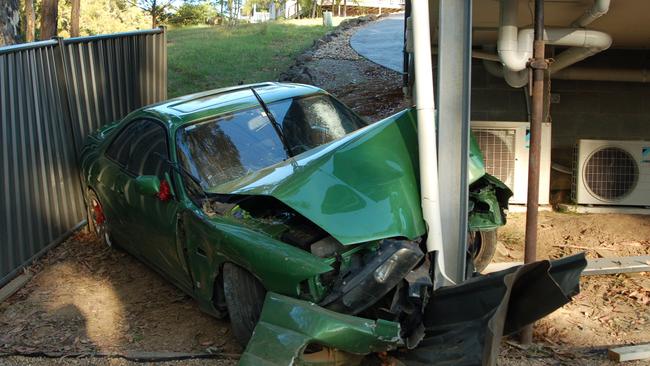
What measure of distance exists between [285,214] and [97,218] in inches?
124

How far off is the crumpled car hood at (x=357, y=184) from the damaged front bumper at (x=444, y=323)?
0.48 meters

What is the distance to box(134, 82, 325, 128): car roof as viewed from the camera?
5.36m

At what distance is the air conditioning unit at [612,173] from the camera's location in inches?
281

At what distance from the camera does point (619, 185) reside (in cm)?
725

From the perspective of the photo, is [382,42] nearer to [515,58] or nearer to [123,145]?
[123,145]

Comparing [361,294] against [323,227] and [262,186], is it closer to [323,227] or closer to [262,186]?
[323,227]

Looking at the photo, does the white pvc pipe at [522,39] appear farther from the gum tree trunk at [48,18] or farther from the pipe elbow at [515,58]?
the gum tree trunk at [48,18]

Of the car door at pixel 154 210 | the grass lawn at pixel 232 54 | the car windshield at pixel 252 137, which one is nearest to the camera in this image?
the car door at pixel 154 210

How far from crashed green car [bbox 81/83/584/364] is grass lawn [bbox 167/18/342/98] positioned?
25.9ft

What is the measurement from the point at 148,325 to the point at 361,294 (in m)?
2.09

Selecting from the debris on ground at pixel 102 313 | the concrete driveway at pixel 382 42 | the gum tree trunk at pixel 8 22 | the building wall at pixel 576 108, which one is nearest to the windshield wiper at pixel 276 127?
the debris on ground at pixel 102 313

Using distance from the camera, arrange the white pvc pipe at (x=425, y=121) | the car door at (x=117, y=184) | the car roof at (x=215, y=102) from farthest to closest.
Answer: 1. the car door at (x=117, y=184)
2. the car roof at (x=215, y=102)
3. the white pvc pipe at (x=425, y=121)

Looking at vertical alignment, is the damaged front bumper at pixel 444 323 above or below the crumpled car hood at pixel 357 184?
below

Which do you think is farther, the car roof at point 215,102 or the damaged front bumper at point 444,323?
the car roof at point 215,102
